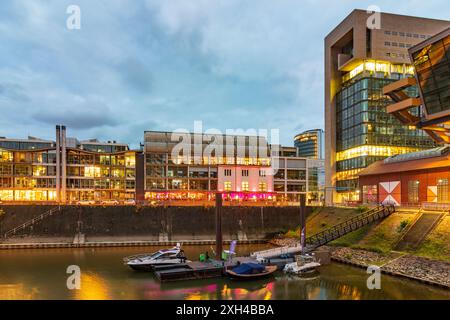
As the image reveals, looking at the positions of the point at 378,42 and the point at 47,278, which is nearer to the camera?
the point at 47,278

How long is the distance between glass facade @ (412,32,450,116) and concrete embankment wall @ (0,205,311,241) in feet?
119

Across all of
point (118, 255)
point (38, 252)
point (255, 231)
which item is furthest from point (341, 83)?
point (38, 252)

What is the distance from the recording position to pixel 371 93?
102 metres

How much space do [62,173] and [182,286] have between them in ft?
266

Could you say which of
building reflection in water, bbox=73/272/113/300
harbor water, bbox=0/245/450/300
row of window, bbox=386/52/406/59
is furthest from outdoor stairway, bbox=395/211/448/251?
row of window, bbox=386/52/406/59

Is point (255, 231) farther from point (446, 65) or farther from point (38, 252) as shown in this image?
point (446, 65)

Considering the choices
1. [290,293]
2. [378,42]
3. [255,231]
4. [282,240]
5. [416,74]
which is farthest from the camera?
[378,42]

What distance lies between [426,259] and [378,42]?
280 feet

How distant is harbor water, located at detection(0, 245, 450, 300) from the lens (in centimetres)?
3188

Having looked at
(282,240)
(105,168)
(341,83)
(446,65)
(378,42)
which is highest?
(378,42)

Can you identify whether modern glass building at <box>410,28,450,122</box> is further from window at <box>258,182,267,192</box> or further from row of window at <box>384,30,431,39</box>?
row of window at <box>384,30,431,39</box>

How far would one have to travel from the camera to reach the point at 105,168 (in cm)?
10881

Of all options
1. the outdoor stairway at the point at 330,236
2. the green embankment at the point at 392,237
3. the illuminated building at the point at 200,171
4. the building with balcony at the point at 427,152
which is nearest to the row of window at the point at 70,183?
the illuminated building at the point at 200,171

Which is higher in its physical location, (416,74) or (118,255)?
(416,74)
